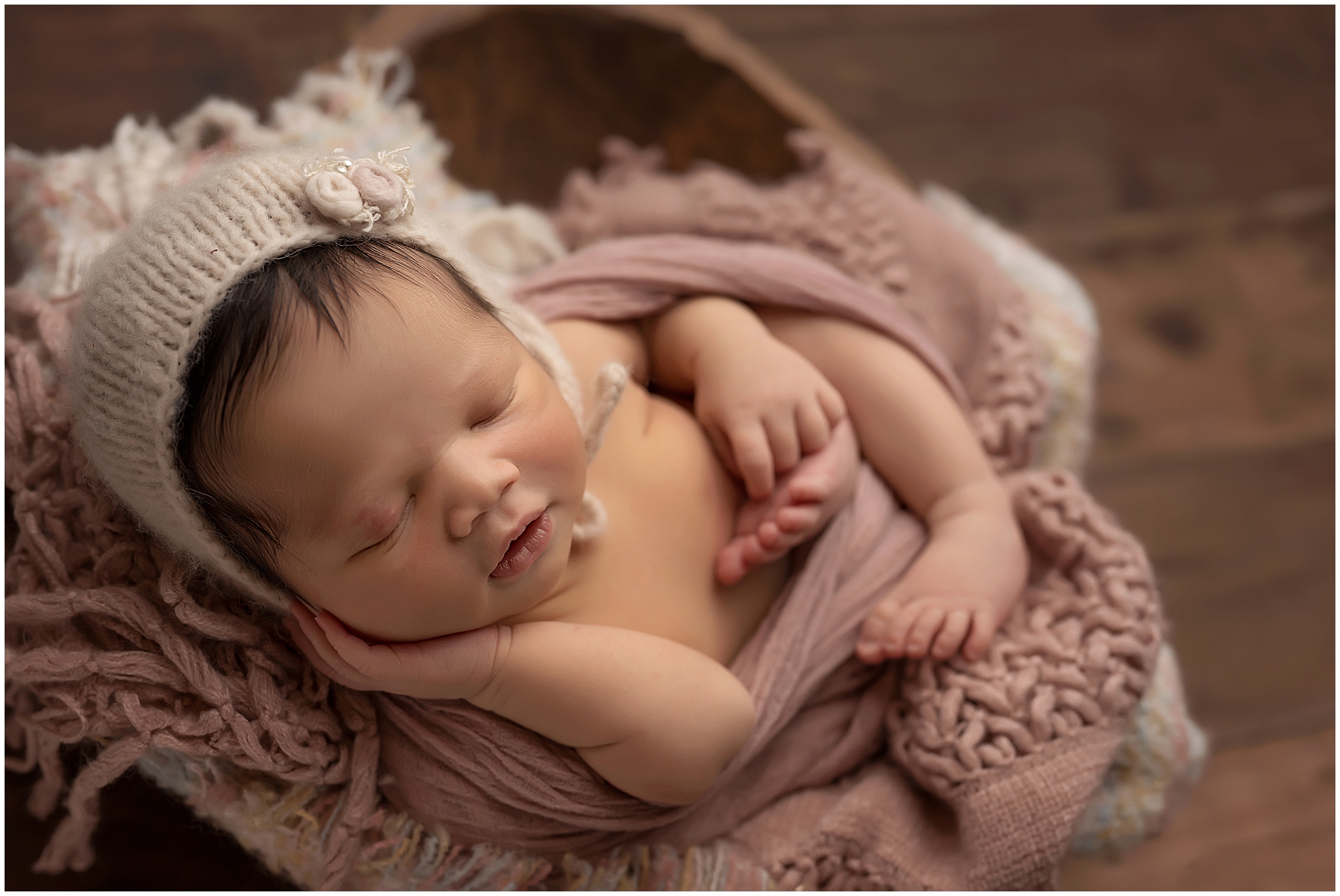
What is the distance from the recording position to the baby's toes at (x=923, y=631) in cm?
99

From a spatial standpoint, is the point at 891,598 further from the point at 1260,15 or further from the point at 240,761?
the point at 1260,15

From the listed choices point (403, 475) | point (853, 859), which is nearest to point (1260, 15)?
point (853, 859)

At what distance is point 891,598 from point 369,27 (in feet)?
3.10

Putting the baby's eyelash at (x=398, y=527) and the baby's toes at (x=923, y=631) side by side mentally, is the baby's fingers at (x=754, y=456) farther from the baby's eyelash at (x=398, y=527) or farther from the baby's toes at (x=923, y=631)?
the baby's eyelash at (x=398, y=527)

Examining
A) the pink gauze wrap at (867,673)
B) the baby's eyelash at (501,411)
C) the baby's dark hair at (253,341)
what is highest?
the baby's dark hair at (253,341)

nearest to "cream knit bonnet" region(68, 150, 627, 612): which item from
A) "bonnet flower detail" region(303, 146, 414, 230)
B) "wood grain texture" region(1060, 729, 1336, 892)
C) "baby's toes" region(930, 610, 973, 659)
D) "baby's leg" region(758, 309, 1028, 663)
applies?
"bonnet flower detail" region(303, 146, 414, 230)

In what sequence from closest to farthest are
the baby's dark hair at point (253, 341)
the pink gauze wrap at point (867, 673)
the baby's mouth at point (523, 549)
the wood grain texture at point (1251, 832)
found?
1. the baby's dark hair at point (253, 341)
2. the baby's mouth at point (523, 549)
3. the pink gauze wrap at point (867, 673)
4. the wood grain texture at point (1251, 832)

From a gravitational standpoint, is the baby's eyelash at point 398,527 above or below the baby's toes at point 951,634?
above

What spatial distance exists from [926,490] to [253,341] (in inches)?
27.0

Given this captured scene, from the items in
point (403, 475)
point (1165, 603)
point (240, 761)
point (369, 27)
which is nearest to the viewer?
point (403, 475)

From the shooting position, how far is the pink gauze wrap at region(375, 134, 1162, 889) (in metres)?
0.96

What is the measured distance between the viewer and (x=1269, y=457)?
1.56 meters

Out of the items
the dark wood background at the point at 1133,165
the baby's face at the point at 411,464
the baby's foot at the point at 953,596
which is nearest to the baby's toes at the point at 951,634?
the baby's foot at the point at 953,596

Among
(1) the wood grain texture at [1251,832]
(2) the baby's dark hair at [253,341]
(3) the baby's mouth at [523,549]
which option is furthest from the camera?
(1) the wood grain texture at [1251,832]
